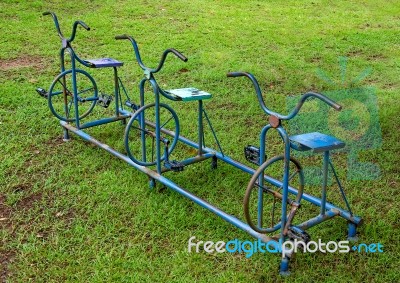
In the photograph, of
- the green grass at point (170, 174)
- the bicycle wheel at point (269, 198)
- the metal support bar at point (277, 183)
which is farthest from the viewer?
the metal support bar at point (277, 183)

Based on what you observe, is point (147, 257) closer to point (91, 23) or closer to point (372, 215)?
point (372, 215)

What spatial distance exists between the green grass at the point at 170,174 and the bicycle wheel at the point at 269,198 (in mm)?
142

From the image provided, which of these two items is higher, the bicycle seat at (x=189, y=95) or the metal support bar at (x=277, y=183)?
the bicycle seat at (x=189, y=95)

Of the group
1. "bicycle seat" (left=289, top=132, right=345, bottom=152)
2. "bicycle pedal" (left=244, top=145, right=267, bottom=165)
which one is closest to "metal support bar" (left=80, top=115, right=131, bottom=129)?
"bicycle pedal" (left=244, top=145, right=267, bottom=165)

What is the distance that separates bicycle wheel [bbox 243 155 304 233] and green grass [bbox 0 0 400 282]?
0.14 metres

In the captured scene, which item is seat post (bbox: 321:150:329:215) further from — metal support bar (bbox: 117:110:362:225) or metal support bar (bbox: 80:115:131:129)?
metal support bar (bbox: 80:115:131:129)

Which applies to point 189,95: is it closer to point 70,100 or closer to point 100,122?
point 100,122

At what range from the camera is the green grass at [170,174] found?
3.04 meters

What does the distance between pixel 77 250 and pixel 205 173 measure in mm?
1279

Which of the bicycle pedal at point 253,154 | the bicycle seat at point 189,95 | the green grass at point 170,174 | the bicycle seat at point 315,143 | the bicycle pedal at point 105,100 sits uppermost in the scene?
the bicycle seat at point 189,95

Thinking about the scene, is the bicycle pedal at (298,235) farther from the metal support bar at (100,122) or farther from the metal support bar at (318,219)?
the metal support bar at (100,122)

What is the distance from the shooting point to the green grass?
3045 millimetres

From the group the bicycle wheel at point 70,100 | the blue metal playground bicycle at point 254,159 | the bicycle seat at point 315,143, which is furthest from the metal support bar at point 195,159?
the bicycle wheel at point 70,100

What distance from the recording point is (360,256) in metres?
3.10
